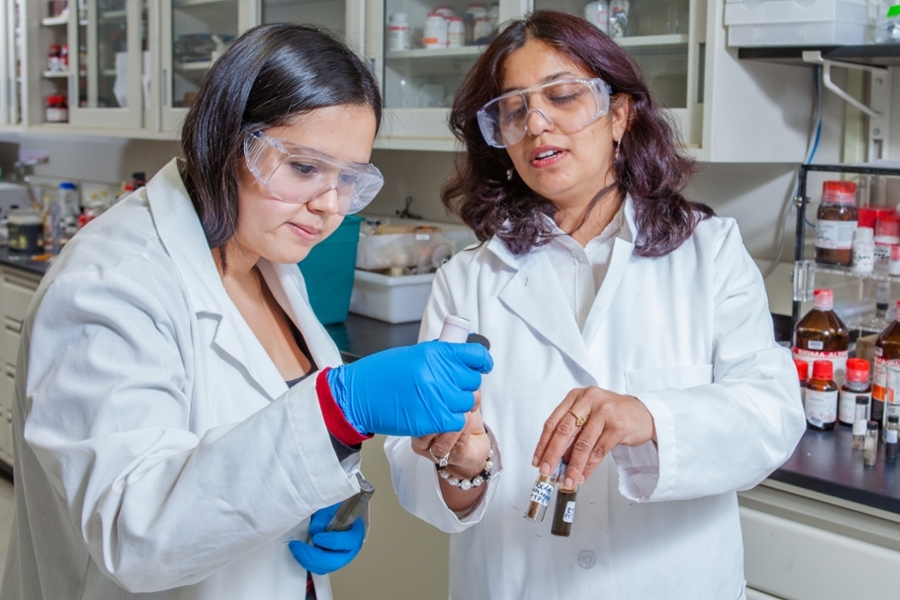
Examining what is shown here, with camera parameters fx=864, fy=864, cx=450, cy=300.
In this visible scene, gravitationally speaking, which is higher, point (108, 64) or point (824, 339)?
point (108, 64)

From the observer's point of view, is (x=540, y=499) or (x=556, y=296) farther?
(x=556, y=296)

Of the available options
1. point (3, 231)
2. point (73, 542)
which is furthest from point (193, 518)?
point (3, 231)

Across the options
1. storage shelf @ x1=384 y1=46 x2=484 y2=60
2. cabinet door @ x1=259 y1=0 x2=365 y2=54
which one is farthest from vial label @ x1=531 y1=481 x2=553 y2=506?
cabinet door @ x1=259 y1=0 x2=365 y2=54

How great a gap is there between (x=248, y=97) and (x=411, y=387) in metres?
0.42

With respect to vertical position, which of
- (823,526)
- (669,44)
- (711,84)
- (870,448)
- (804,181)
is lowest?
(823,526)

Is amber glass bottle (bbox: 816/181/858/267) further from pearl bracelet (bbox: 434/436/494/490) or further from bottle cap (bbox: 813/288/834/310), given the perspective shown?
pearl bracelet (bbox: 434/436/494/490)

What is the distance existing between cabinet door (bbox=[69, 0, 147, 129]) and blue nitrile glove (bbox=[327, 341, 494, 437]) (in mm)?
2787

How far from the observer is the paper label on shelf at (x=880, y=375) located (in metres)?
1.56

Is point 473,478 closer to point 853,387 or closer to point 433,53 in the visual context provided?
point 853,387

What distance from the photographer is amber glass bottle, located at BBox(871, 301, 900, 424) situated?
1561 millimetres

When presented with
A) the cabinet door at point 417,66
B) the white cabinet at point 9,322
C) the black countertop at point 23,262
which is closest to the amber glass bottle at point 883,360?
the cabinet door at point 417,66

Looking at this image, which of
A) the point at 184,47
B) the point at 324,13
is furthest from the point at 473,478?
the point at 184,47

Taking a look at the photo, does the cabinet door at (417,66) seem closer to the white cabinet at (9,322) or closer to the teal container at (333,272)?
the teal container at (333,272)

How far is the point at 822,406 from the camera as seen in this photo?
1611 millimetres
